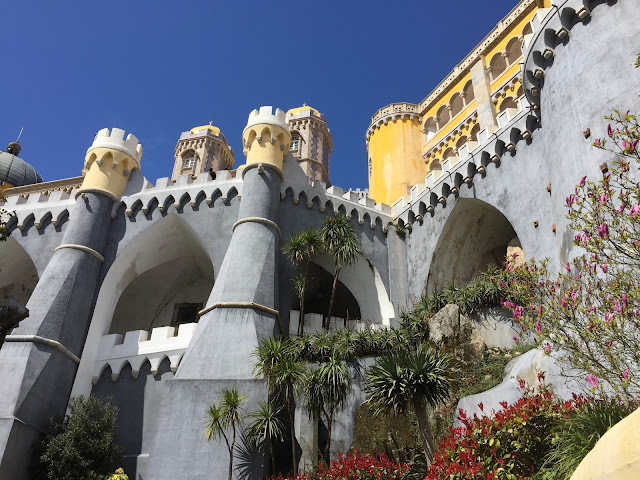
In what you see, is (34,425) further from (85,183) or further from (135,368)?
(85,183)

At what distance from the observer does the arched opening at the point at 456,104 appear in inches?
1282

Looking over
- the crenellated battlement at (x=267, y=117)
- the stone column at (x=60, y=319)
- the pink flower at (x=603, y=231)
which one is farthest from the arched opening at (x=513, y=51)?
the pink flower at (x=603, y=231)

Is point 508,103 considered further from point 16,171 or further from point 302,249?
point 16,171

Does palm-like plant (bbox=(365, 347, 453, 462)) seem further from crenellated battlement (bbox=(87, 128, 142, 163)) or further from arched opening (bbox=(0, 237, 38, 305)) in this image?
arched opening (bbox=(0, 237, 38, 305))

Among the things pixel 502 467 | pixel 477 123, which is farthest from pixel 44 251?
pixel 477 123

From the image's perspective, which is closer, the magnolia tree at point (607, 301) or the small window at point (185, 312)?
the magnolia tree at point (607, 301)

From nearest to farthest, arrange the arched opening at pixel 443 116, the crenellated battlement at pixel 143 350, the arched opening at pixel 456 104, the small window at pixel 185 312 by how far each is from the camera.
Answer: the crenellated battlement at pixel 143 350, the small window at pixel 185 312, the arched opening at pixel 456 104, the arched opening at pixel 443 116

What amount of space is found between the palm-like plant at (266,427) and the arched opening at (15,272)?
1338cm

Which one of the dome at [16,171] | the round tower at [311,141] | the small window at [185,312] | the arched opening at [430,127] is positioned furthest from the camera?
the round tower at [311,141]

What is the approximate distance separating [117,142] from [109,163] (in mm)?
939

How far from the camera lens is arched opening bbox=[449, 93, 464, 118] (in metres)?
32.6

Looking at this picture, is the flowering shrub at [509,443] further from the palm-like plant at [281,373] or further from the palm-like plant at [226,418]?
the palm-like plant at [226,418]

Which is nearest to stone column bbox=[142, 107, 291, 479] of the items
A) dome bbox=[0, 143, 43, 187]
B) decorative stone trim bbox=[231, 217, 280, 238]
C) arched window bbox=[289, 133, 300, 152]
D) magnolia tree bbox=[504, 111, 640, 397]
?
decorative stone trim bbox=[231, 217, 280, 238]

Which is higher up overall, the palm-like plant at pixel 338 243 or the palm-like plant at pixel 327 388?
the palm-like plant at pixel 338 243
